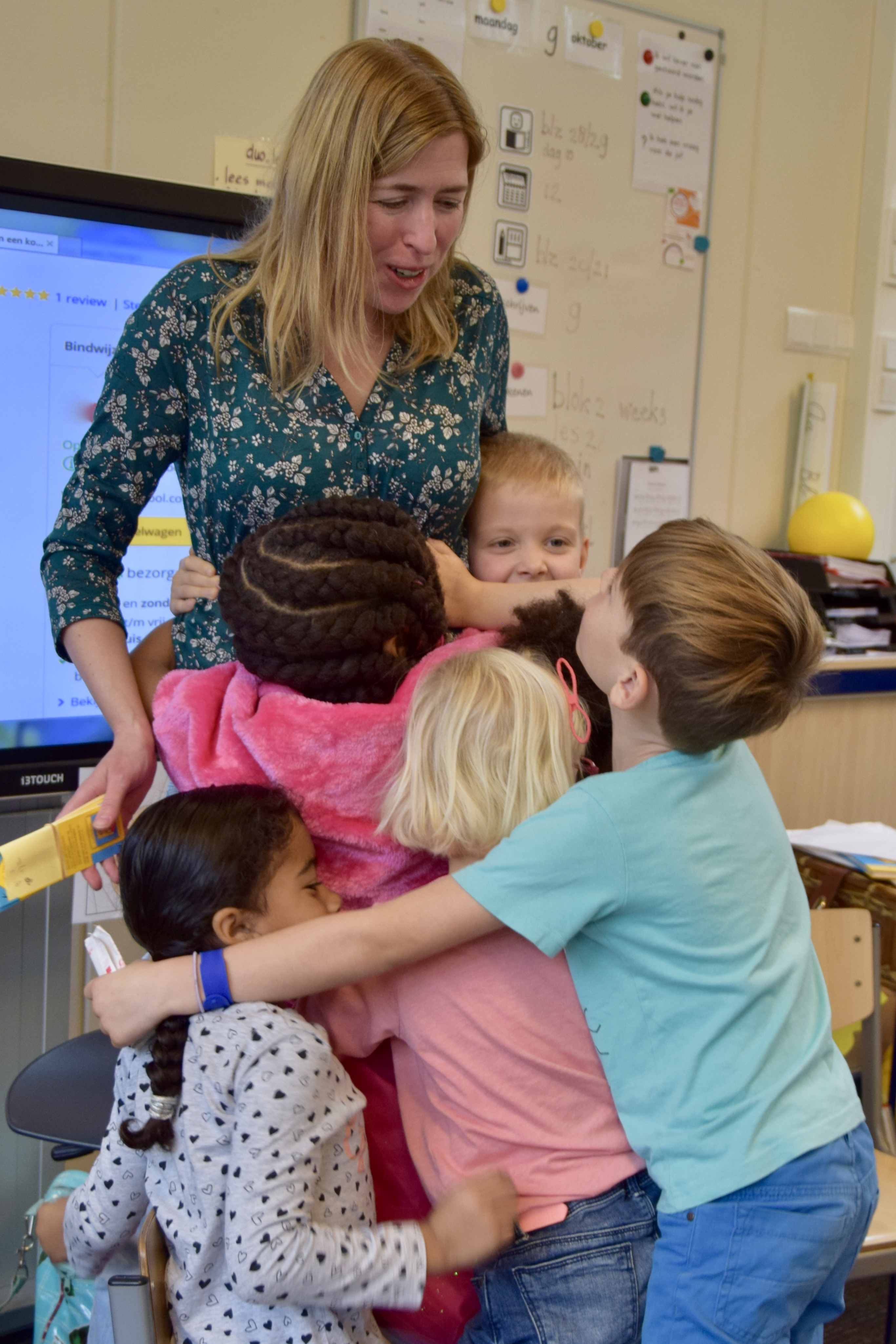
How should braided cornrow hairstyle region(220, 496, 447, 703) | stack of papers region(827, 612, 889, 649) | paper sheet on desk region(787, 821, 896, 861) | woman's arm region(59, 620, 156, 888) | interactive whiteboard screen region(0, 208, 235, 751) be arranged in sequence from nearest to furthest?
1. braided cornrow hairstyle region(220, 496, 447, 703)
2. woman's arm region(59, 620, 156, 888)
3. interactive whiteboard screen region(0, 208, 235, 751)
4. paper sheet on desk region(787, 821, 896, 861)
5. stack of papers region(827, 612, 889, 649)

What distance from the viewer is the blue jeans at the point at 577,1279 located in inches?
37.4

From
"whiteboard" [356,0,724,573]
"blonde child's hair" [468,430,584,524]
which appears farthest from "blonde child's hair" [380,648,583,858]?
"whiteboard" [356,0,724,573]

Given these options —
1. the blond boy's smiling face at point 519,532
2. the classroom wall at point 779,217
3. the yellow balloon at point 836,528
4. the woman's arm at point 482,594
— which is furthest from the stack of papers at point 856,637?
the woman's arm at point 482,594

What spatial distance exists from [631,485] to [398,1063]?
7.04 feet

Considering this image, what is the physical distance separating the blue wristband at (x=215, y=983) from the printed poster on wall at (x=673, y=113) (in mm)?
2538

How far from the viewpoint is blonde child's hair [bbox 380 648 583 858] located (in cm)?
98

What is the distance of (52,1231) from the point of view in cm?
119

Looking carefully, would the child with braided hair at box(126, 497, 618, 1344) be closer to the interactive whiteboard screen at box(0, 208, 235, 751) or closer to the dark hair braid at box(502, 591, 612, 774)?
the dark hair braid at box(502, 591, 612, 774)

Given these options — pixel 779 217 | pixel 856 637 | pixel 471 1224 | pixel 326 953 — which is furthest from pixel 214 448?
pixel 779 217

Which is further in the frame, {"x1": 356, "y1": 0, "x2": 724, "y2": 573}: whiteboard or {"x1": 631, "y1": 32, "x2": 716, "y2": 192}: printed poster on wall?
{"x1": 631, "y1": 32, "x2": 716, "y2": 192}: printed poster on wall

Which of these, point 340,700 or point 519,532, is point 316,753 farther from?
point 519,532

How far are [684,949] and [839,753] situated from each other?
2.15 meters

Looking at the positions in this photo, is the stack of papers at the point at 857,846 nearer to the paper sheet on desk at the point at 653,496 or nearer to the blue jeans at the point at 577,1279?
the paper sheet on desk at the point at 653,496

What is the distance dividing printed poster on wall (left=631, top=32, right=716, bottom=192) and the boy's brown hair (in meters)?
2.21
